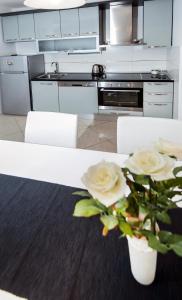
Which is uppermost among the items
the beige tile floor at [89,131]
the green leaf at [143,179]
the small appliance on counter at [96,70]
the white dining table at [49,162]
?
the small appliance on counter at [96,70]

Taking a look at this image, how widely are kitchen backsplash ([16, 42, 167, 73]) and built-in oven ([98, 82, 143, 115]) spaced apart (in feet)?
2.47

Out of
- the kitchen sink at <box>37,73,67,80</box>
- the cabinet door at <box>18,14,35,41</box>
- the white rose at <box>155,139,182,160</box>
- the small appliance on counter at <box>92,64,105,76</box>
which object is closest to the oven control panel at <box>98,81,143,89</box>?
the small appliance on counter at <box>92,64,105,76</box>

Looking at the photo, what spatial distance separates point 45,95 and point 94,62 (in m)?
1.17

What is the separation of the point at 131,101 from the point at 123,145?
318 centimetres

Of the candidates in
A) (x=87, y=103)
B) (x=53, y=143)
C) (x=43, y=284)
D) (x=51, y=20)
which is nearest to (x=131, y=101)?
(x=87, y=103)

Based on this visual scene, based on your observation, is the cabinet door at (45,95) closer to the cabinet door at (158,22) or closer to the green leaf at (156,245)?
the cabinet door at (158,22)

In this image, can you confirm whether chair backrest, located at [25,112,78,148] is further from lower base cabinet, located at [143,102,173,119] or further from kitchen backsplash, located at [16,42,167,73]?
kitchen backsplash, located at [16,42,167,73]

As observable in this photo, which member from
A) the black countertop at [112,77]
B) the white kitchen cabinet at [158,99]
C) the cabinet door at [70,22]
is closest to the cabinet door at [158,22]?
the black countertop at [112,77]

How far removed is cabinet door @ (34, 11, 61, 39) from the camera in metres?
5.28

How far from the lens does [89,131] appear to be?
482 cm

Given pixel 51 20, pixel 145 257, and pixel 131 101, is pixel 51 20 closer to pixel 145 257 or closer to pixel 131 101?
pixel 131 101

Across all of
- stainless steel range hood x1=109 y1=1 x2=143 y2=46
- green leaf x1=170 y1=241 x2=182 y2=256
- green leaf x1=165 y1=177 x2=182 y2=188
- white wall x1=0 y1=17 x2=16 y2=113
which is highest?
stainless steel range hood x1=109 y1=1 x2=143 y2=46

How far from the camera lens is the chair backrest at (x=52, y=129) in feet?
6.64

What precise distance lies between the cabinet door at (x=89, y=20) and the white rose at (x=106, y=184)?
16.2 feet
